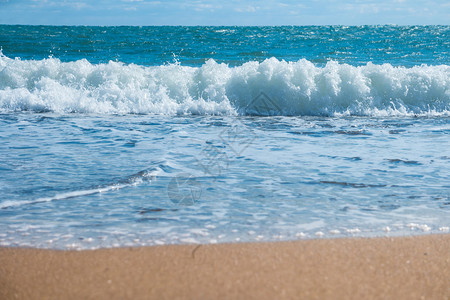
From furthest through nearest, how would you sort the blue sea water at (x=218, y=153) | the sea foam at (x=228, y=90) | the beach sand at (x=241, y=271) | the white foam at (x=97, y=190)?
the sea foam at (x=228, y=90)
the white foam at (x=97, y=190)
the blue sea water at (x=218, y=153)
the beach sand at (x=241, y=271)

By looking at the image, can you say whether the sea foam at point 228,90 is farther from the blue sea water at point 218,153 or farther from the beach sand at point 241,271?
the beach sand at point 241,271

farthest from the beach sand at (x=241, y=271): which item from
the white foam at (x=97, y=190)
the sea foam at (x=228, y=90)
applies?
the sea foam at (x=228, y=90)

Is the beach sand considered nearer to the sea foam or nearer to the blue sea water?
the blue sea water

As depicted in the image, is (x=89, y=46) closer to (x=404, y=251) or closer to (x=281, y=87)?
Result: (x=281, y=87)

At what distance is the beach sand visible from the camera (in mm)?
2314

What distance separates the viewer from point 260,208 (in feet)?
11.8

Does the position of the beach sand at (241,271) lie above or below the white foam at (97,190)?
Answer: above

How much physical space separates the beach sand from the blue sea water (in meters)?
0.18

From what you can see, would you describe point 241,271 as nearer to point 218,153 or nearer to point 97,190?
point 97,190

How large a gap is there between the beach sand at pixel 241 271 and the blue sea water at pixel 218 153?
0.18 m

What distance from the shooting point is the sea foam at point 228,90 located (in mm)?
9609

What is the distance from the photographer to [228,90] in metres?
10.3

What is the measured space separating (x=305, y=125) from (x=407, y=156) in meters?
2.71

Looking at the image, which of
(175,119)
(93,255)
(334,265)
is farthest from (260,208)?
(175,119)
